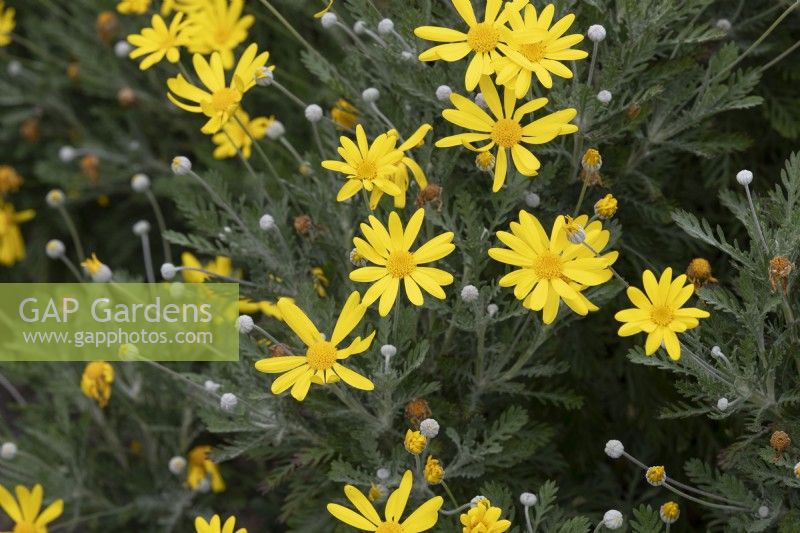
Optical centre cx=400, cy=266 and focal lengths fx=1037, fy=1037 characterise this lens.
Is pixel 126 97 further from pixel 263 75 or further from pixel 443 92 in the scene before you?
pixel 443 92

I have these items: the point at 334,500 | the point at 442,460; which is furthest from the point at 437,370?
the point at 334,500

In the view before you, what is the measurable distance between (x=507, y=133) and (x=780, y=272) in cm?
50

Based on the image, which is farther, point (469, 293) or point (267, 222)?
point (267, 222)

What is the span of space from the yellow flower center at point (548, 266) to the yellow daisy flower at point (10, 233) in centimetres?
203

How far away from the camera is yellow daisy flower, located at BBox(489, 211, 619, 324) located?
1.60m

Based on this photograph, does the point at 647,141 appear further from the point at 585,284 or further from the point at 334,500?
the point at 334,500

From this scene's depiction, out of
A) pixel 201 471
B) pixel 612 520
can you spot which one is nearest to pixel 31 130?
pixel 201 471

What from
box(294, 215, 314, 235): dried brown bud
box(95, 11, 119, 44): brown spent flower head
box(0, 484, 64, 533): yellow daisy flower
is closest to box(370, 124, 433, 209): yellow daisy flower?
box(294, 215, 314, 235): dried brown bud

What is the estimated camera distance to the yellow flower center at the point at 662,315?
1611 mm

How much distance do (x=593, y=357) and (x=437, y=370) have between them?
0.37 metres

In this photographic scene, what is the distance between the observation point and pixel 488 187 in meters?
2.04

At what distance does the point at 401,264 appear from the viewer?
5.61 ft

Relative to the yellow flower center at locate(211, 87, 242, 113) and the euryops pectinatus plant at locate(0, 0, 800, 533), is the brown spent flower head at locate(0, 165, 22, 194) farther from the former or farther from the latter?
the yellow flower center at locate(211, 87, 242, 113)

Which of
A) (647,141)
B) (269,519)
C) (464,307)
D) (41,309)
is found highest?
(647,141)
